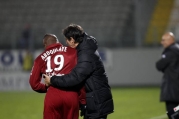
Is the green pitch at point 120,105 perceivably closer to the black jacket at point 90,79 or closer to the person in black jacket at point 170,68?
the person in black jacket at point 170,68

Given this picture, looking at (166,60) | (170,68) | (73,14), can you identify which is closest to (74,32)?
(166,60)

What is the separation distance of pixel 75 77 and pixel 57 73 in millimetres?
272

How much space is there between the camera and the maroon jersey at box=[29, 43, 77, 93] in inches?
280

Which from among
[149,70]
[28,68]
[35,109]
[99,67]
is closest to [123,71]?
[149,70]

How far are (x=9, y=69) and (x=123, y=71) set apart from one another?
4862mm

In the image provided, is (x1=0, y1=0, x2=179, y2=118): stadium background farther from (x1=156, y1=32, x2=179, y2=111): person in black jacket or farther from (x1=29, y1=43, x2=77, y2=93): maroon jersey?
(x1=29, y1=43, x2=77, y2=93): maroon jersey

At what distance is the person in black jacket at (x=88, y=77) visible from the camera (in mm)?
7035

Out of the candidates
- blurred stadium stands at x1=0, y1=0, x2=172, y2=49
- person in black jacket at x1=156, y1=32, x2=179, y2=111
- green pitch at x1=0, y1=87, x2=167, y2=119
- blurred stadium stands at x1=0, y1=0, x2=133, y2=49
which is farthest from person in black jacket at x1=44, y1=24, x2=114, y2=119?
blurred stadium stands at x1=0, y1=0, x2=133, y2=49

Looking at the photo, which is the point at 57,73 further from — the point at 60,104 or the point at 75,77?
the point at 60,104

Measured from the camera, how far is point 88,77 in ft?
23.6

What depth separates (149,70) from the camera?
Answer: 23562mm

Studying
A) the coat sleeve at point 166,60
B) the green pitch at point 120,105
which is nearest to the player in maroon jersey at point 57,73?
the coat sleeve at point 166,60

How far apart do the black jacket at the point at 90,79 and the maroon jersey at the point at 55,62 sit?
4.1 inches

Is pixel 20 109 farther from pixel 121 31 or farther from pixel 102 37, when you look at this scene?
pixel 121 31
